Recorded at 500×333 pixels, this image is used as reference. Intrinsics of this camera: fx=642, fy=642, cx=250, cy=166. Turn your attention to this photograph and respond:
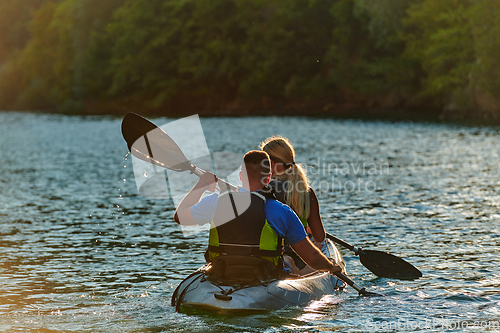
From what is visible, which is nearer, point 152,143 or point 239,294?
point 239,294

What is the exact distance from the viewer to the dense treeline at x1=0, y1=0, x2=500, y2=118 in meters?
50.0

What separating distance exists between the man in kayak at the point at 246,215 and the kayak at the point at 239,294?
12.7 inches

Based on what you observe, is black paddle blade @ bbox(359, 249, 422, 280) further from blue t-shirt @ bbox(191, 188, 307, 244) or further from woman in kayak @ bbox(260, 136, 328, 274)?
blue t-shirt @ bbox(191, 188, 307, 244)

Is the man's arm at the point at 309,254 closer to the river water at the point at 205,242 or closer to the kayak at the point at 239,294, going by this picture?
the kayak at the point at 239,294

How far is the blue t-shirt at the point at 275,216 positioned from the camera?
6215mm

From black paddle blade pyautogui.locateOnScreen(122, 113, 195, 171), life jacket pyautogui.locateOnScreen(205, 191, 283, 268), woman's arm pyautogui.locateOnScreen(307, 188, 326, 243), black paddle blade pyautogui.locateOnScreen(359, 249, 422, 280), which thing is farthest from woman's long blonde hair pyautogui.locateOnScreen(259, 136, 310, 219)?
black paddle blade pyautogui.locateOnScreen(359, 249, 422, 280)

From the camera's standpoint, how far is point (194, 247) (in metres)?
11.0

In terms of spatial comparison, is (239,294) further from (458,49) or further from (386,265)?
(458,49)

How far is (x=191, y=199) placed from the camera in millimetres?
6332

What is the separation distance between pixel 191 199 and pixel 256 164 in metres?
0.75

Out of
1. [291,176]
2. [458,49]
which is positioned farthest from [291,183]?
[458,49]

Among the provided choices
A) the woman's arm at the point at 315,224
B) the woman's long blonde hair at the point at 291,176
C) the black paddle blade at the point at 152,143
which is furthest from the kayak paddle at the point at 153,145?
the woman's long blonde hair at the point at 291,176

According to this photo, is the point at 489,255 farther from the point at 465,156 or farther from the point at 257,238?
the point at 465,156

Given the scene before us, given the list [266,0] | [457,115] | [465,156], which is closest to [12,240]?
[465,156]
